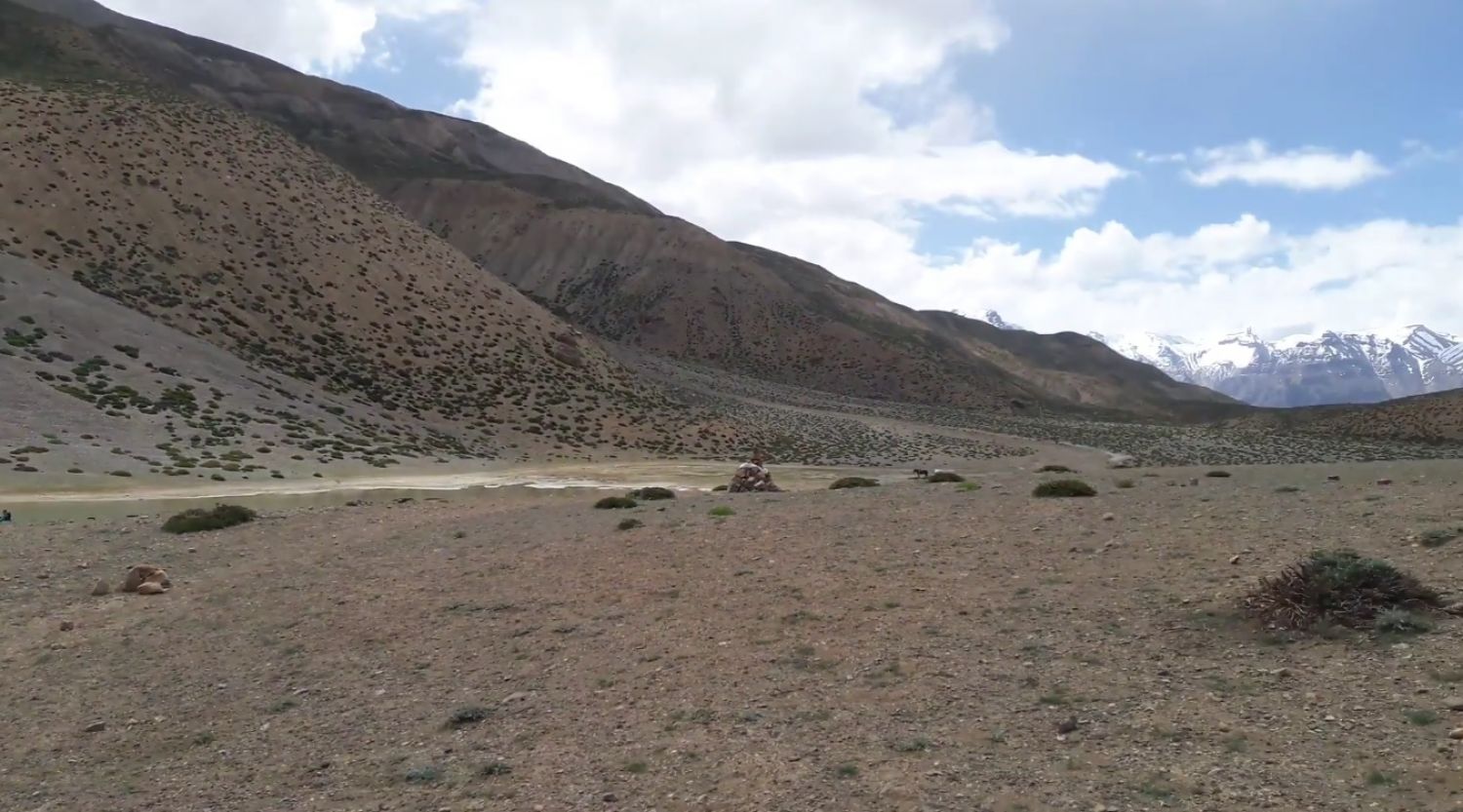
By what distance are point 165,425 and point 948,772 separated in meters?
39.2

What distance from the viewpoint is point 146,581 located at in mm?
15664

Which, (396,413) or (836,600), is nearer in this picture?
(836,600)

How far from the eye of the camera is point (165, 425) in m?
38.3

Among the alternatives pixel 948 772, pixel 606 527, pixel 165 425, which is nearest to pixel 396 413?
pixel 165 425

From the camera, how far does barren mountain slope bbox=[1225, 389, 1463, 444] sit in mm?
74875

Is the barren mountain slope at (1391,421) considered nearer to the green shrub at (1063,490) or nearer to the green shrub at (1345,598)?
the green shrub at (1063,490)

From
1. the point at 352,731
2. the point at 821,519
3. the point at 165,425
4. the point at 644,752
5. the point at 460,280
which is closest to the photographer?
the point at 644,752

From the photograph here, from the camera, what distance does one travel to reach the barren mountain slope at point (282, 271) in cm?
5275

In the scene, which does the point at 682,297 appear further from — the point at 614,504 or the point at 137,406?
the point at 614,504

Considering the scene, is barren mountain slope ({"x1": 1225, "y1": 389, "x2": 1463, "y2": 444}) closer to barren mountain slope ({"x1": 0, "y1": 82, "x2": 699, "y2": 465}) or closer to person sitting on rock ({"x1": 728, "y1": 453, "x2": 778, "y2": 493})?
barren mountain slope ({"x1": 0, "y1": 82, "x2": 699, "y2": 465})

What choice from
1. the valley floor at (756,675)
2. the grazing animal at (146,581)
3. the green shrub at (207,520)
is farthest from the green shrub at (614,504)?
the grazing animal at (146,581)

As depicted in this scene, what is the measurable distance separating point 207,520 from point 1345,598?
21.2m

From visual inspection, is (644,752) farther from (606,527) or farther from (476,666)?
(606,527)

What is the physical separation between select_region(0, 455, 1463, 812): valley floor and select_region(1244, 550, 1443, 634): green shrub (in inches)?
13.9
